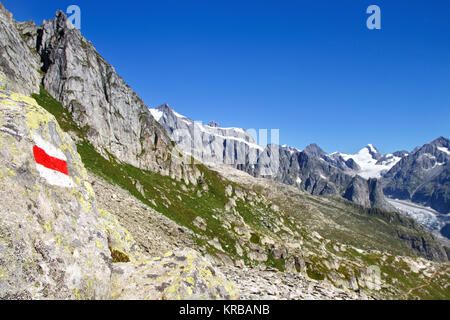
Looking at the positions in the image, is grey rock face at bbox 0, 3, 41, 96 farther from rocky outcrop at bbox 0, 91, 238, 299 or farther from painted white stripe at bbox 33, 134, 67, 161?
rocky outcrop at bbox 0, 91, 238, 299

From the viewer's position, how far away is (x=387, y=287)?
6919 inches

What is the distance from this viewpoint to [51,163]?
36.7 feet

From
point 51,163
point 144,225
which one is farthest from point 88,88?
point 51,163

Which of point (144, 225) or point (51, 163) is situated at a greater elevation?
point (51, 163)

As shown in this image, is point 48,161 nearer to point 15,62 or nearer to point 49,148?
point 49,148

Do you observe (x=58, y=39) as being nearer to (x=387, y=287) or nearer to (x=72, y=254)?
(x=72, y=254)

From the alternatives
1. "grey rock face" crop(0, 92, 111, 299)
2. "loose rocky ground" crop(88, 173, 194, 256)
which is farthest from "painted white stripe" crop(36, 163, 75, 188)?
"loose rocky ground" crop(88, 173, 194, 256)

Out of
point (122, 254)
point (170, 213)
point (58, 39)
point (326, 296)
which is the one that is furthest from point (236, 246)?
point (58, 39)

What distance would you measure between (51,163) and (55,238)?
3.60m

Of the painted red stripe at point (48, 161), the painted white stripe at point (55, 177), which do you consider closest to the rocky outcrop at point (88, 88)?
the painted red stripe at point (48, 161)

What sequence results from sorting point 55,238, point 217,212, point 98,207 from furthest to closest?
point 217,212 → point 98,207 → point 55,238

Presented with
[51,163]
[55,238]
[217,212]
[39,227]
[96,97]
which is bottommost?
[217,212]

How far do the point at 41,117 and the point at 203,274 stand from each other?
10445 millimetres

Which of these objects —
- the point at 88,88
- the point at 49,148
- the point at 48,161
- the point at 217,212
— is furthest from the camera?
the point at 217,212
